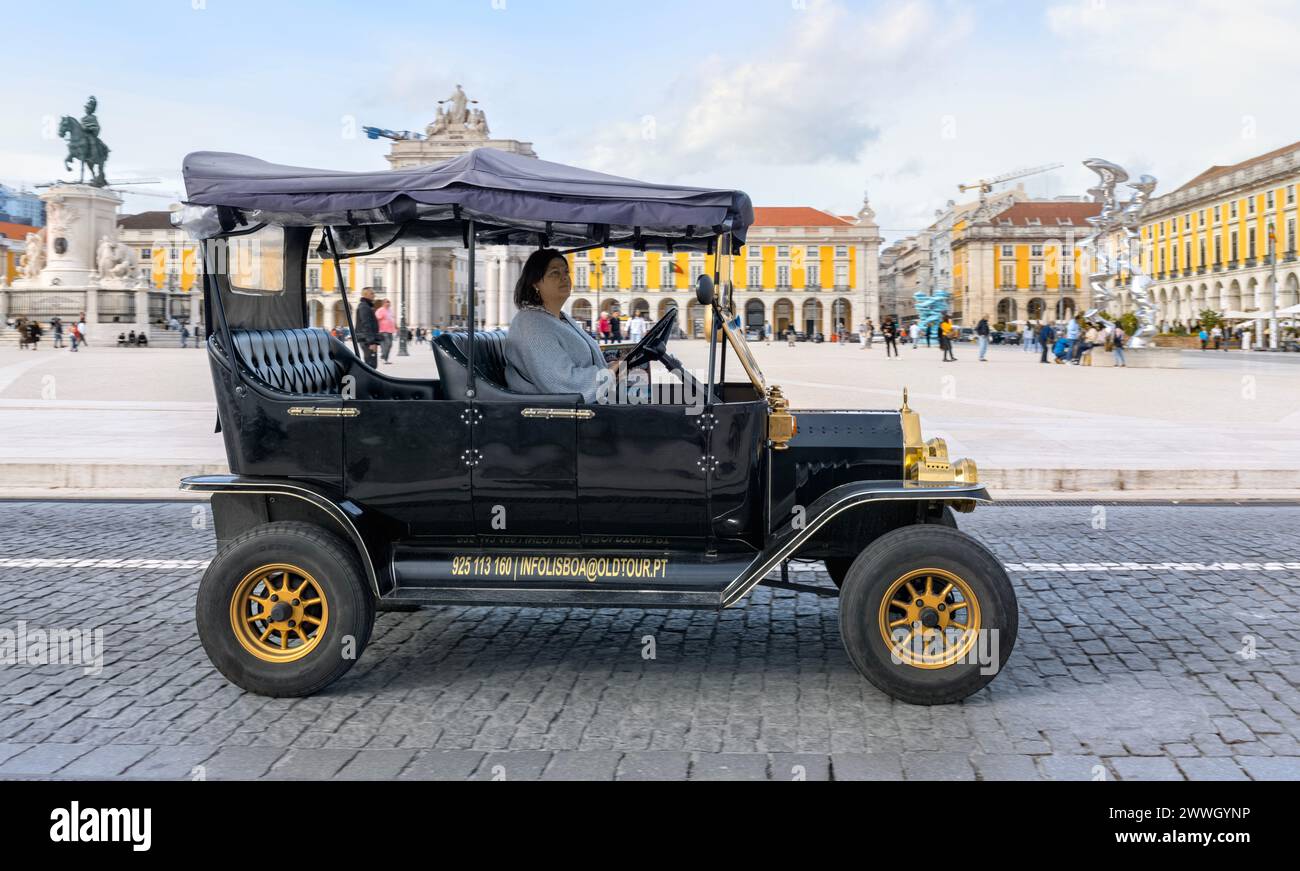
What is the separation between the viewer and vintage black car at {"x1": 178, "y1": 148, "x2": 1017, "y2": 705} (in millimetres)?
4504

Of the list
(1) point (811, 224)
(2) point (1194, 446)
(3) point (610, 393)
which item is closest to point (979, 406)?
(2) point (1194, 446)

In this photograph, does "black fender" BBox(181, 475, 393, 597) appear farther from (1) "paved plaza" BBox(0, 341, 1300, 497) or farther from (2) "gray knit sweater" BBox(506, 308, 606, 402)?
(1) "paved plaza" BBox(0, 341, 1300, 497)

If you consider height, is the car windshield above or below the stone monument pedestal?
below

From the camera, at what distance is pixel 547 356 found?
505 cm

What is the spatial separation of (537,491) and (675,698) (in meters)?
0.97

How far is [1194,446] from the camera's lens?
12789 mm

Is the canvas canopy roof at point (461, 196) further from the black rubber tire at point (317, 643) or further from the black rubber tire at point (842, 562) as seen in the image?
the black rubber tire at point (842, 562)

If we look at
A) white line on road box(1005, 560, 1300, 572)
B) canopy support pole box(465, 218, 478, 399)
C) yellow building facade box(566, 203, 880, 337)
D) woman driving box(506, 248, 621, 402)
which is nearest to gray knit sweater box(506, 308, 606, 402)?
woman driving box(506, 248, 621, 402)

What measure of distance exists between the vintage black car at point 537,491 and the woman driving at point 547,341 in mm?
191

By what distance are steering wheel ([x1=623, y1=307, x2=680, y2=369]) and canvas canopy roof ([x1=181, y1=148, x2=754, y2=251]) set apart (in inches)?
20.7

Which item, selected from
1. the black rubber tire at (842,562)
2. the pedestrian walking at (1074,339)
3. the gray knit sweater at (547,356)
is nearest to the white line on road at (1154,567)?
the black rubber tire at (842,562)

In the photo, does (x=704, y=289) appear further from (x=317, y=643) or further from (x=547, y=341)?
(x=317, y=643)
